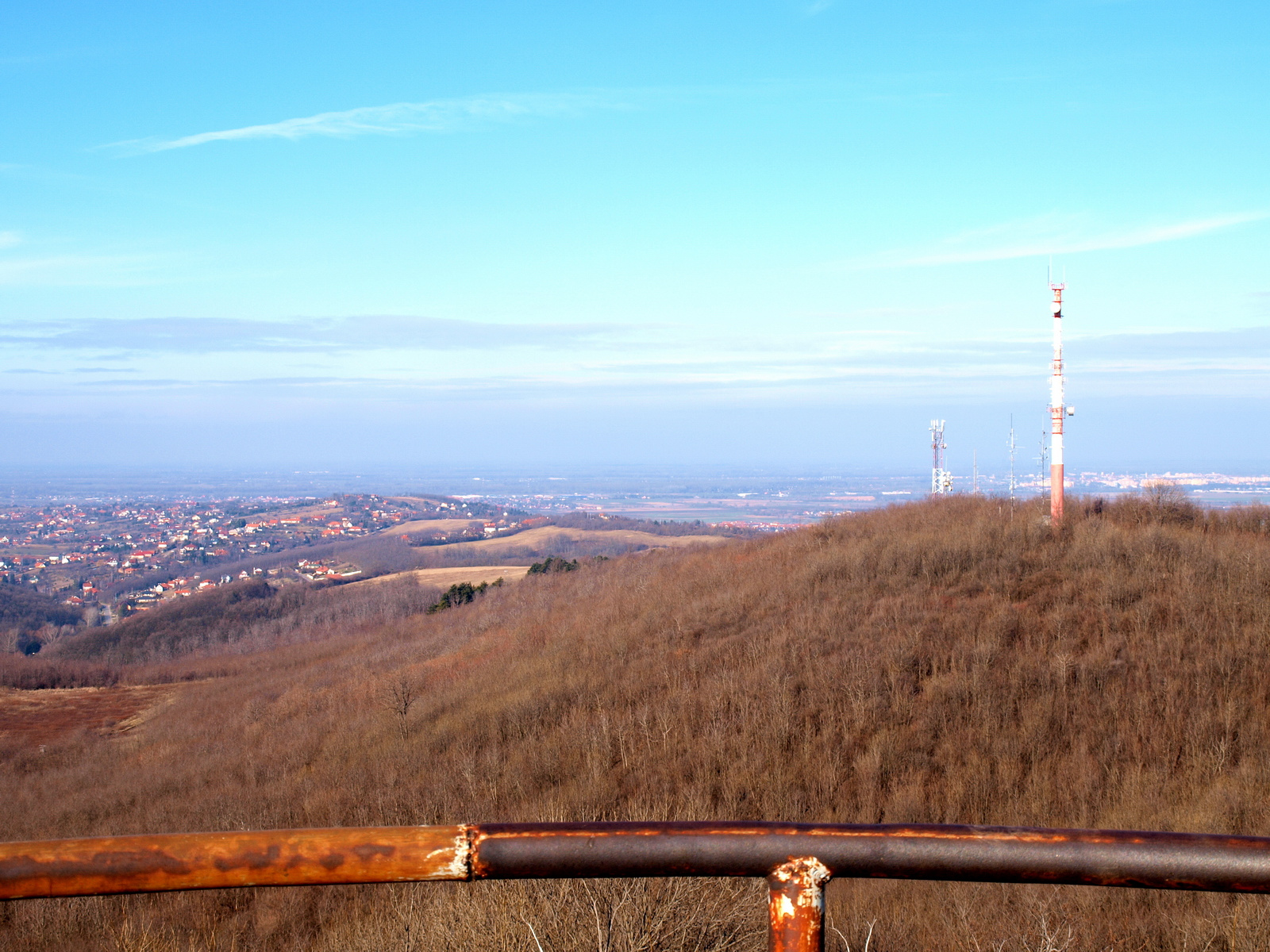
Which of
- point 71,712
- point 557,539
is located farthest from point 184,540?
point 71,712

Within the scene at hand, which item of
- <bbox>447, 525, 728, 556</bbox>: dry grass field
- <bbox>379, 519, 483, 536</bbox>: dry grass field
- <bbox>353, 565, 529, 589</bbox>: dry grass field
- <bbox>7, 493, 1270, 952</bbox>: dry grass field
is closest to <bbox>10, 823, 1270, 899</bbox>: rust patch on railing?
<bbox>7, 493, 1270, 952</bbox>: dry grass field

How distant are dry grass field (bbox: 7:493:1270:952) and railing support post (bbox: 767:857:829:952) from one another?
7.96ft

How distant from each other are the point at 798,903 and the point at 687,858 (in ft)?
0.67

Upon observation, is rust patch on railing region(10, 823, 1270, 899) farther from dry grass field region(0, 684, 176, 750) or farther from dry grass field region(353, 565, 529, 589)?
dry grass field region(353, 565, 529, 589)

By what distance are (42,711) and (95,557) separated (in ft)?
Answer: 203

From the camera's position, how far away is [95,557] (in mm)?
75562

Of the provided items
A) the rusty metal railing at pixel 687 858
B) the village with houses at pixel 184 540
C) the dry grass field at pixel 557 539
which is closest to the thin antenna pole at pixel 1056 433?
the rusty metal railing at pixel 687 858

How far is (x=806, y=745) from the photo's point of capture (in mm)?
9945

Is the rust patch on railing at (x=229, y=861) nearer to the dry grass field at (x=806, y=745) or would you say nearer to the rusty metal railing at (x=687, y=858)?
the rusty metal railing at (x=687, y=858)

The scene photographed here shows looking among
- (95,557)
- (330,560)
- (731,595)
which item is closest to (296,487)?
(95,557)

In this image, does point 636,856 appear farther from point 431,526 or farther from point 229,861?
point 431,526

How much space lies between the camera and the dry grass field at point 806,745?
4660 mm

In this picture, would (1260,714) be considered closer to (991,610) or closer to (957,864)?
(991,610)

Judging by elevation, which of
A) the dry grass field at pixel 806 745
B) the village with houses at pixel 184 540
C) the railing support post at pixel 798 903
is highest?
the railing support post at pixel 798 903
